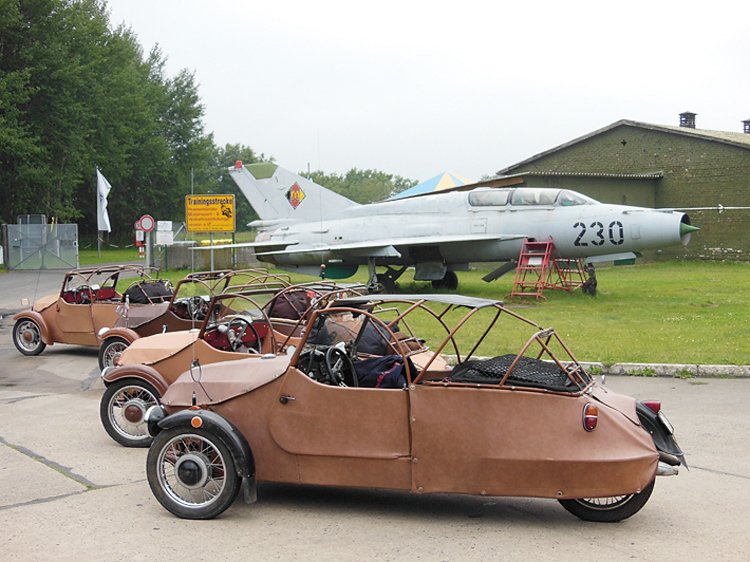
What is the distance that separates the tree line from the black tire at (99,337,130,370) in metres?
19.2

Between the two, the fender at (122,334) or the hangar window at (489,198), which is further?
the hangar window at (489,198)

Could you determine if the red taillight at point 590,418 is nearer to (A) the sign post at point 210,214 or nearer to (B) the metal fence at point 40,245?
(A) the sign post at point 210,214

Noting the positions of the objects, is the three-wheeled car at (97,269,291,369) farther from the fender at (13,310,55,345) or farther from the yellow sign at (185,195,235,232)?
the yellow sign at (185,195,235,232)

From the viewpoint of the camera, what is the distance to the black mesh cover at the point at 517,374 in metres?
5.57

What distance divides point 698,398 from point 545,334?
16.2 feet

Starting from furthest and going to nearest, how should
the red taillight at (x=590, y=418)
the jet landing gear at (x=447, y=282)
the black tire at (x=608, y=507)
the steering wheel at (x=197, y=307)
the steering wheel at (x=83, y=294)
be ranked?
the jet landing gear at (x=447, y=282), the steering wheel at (x=83, y=294), the steering wheel at (x=197, y=307), the black tire at (x=608, y=507), the red taillight at (x=590, y=418)

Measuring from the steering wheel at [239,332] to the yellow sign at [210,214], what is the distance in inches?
859

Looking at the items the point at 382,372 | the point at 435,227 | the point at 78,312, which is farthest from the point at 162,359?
the point at 435,227

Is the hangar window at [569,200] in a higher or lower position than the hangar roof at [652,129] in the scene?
lower

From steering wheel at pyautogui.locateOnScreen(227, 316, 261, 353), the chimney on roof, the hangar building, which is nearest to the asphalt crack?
steering wheel at pyautogui.locateOnScreen(227, 316, 261, 353)

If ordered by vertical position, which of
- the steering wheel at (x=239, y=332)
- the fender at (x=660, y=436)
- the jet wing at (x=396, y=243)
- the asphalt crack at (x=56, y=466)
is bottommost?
the asphalt crack at (x=56, y=466)

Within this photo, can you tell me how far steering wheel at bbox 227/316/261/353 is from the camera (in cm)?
870

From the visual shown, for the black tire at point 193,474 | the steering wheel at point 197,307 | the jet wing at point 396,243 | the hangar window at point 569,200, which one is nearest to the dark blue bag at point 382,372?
the black tire at point 193,474

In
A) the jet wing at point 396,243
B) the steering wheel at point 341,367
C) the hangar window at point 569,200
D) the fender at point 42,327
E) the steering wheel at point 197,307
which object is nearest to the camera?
the steering wheel at point 341,367
